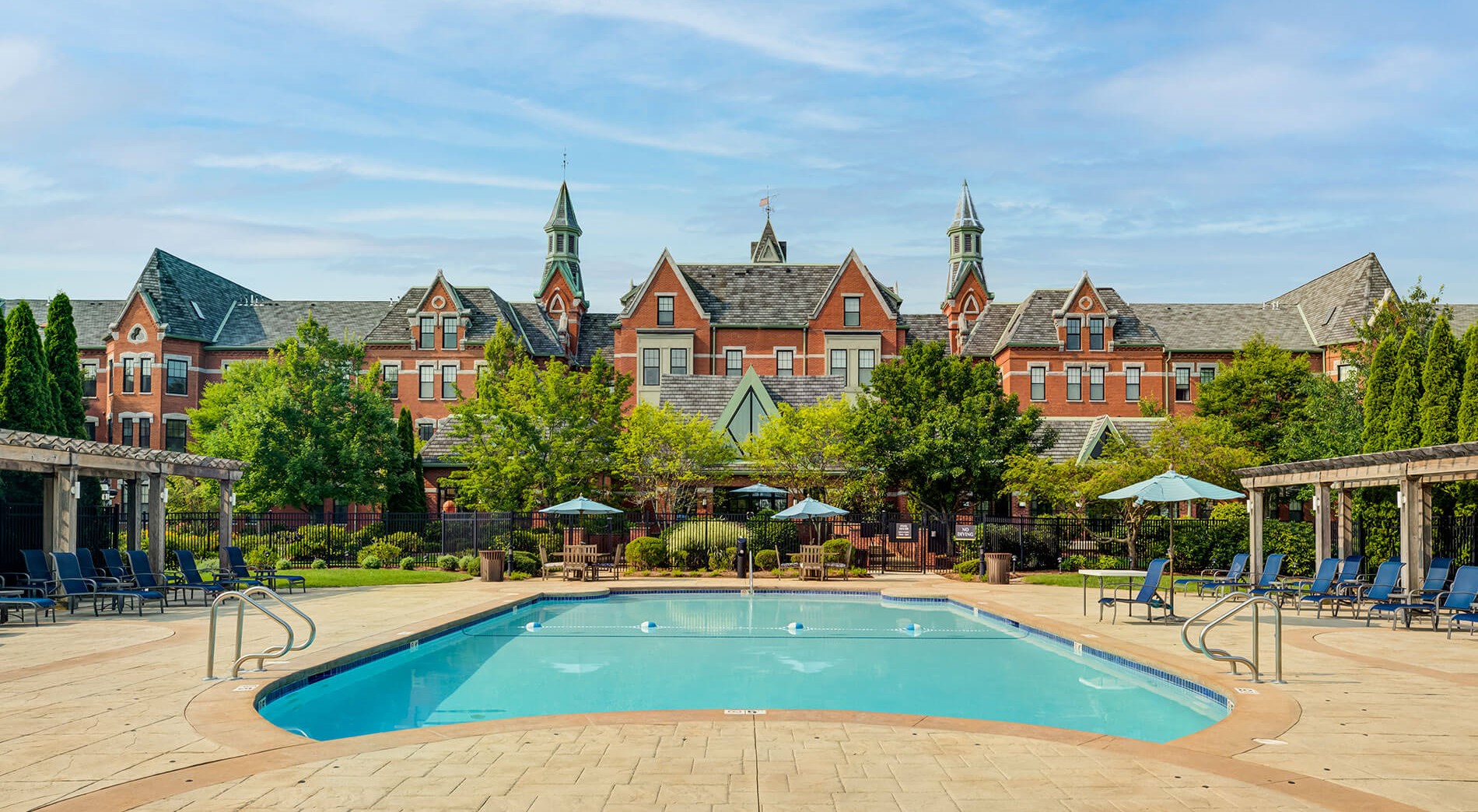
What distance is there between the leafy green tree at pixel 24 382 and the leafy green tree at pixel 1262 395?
46489 mm

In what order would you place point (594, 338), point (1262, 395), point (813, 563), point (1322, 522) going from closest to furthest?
point (1322, 522)
point (813, 563)
point (1262, 395)
point (594, 338)

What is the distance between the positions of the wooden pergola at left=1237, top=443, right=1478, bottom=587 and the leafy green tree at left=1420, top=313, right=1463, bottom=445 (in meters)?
4.80

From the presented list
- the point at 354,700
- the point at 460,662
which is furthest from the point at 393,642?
the point at 354,700

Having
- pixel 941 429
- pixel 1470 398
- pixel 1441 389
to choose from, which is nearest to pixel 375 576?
pixel 941 429

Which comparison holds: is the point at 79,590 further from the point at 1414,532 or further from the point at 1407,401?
the point at 1407,401

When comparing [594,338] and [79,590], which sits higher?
[594,338]

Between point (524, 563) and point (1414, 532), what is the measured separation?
21526 mm

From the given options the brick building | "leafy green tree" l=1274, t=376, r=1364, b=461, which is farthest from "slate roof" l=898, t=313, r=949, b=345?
"leafy green tree" l=1274, t=376, r=1364, b=461

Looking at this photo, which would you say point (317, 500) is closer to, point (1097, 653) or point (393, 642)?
point (393, 642)

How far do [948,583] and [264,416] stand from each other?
991 inches

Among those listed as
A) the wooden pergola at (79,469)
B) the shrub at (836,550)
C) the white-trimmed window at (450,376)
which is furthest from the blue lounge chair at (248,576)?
the white-trimmed window at (450,376)

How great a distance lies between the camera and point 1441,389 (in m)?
27.5

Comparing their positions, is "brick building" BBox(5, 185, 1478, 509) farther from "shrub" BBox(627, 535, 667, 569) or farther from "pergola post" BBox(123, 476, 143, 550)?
"pergola post" BBox(123, 476, 143, 550)

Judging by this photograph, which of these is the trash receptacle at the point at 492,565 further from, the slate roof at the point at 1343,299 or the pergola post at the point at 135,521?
the slate roof at the point at 1343,299
